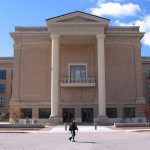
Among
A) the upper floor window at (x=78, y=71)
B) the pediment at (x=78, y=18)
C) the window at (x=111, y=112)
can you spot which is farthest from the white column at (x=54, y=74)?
the window at (x=111, y=112)

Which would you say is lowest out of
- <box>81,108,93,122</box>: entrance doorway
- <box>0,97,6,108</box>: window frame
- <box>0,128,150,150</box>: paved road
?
<box>0,128,150,150</box>: paved road

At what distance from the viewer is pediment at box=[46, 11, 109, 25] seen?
56.4 meters

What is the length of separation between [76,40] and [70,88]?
8.25 m

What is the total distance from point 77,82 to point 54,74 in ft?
16.6

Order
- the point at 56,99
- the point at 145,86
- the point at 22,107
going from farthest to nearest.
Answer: the point at 145,86, the point at 22,107, the point at 56,99

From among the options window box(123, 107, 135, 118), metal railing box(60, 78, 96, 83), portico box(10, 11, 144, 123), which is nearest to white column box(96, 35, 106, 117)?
portico box(10, 11, 144, 123)

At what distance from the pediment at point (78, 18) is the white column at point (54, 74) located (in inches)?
110

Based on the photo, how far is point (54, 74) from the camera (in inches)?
2165

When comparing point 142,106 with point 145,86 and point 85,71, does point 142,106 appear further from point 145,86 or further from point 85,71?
point 145,86

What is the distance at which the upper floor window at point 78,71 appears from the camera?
5991 cm

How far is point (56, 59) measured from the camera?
55438 mm

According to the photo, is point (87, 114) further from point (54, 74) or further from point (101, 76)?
point (54, 74)

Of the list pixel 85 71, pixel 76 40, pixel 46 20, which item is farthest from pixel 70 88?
pixel 46 20

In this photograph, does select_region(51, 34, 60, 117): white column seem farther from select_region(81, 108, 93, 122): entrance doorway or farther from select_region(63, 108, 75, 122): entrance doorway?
select_region(81, 108, 93, 122): entrance doorway
